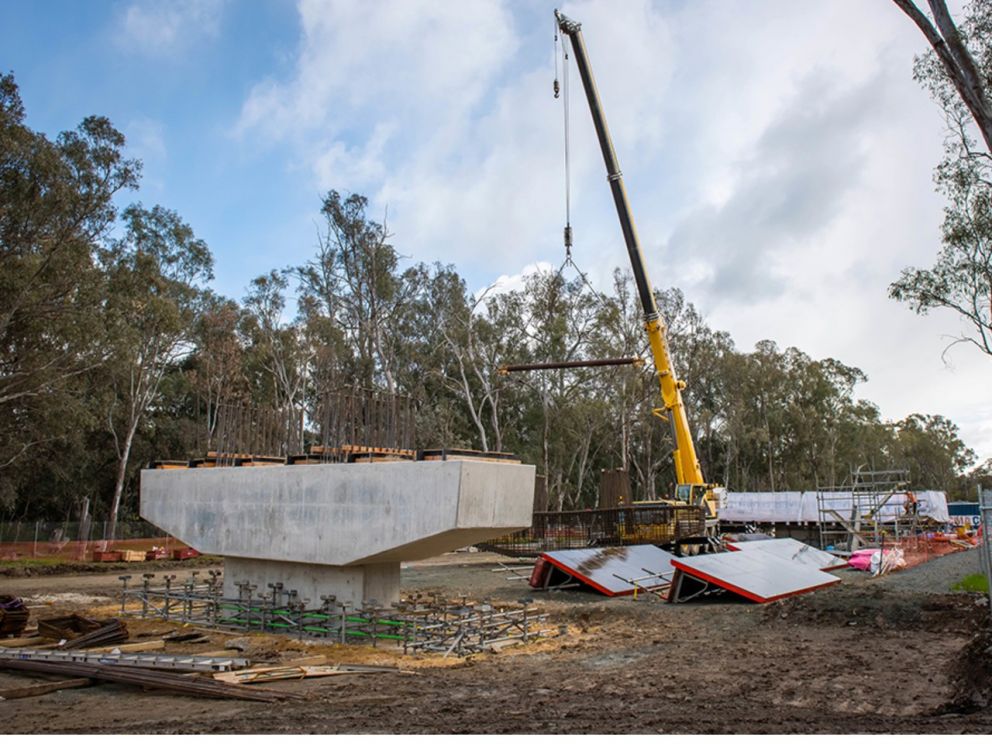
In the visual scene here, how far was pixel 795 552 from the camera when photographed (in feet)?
65.5

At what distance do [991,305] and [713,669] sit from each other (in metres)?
15.4

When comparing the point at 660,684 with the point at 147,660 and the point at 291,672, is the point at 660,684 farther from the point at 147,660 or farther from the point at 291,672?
the point at 147,660

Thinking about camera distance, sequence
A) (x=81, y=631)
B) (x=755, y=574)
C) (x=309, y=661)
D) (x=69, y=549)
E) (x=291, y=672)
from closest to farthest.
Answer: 1. (x=291, y=672)
2. (x=309, y=661)
3. (x=81, y=631)
4. (x=755, y=574)
5. (x=69, y=549)

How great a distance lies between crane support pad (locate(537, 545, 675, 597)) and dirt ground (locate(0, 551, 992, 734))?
2577 millimetres

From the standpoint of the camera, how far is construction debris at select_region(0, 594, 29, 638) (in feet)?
38.7

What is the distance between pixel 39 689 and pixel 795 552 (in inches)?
682

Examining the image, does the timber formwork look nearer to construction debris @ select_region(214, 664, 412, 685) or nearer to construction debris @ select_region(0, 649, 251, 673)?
construction debris @ select_region(214, 664, 412, 685)

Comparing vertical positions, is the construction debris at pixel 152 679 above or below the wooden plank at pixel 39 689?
above

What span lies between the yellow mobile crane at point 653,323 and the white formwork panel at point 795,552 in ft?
6.25

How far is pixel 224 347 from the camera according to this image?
125 ft

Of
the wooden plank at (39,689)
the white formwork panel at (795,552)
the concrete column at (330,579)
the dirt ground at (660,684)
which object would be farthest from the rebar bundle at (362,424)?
the white formwork panel at (795,552)

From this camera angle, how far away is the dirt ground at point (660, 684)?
20.8 ft

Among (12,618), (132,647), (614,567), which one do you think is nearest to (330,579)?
(132,647)

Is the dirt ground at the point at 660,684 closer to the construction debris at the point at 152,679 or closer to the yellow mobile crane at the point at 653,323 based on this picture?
the construction debris at the point at 152,679
